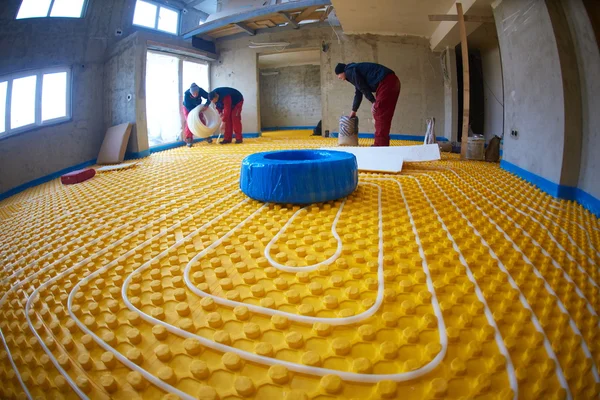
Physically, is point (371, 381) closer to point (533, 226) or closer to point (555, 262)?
point (555, 262)

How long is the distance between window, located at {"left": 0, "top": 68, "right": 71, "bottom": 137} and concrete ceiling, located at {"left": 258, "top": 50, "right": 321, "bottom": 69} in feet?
26.7

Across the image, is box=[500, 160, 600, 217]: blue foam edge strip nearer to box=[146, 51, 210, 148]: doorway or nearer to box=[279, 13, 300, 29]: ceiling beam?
box=[279, 13, 300, 29]: ceiling beam

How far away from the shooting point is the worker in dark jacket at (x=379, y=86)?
532cm

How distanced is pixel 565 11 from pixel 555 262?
8.95ft

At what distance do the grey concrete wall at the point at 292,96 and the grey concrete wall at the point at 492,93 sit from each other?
8032 mm

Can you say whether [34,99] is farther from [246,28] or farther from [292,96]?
[292,96]

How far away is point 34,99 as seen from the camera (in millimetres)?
5270

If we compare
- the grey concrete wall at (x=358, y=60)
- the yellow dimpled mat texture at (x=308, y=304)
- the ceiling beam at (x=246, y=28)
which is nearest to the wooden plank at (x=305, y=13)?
the grey concrete wall at (x=358, y=60)

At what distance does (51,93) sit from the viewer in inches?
223

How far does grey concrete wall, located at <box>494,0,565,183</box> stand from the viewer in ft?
9.87

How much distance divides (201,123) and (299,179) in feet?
19.5

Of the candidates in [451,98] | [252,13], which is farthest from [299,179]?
[252,13]

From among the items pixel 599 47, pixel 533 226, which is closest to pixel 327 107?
pixel 599 47

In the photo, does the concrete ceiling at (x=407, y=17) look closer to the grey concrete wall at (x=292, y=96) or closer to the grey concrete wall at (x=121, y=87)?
the grey concrete wall at (x=121, y=87)
